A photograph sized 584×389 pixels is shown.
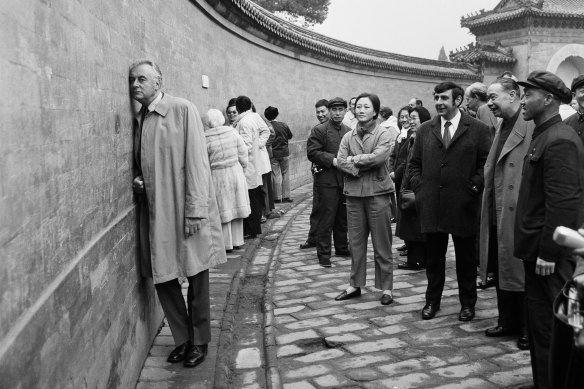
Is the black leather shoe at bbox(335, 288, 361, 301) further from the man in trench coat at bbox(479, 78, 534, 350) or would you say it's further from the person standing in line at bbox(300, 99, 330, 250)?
the person standing in line at bbox(300, 99, 330, 250)

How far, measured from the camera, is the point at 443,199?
18.4 ft

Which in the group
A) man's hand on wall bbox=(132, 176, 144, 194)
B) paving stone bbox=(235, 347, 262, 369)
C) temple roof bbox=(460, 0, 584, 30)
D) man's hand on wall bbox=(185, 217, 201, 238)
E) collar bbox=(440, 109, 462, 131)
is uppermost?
→ temple roof bbox=(460, 0, 584, 30)

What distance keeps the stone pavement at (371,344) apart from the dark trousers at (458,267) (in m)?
0.21

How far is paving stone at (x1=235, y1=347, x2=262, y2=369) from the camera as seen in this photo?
4.88m

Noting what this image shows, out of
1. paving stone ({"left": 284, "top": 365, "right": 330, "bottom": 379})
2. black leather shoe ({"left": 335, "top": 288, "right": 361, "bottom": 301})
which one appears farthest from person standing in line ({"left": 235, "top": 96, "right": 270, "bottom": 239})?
paving stone ({"left": 284, "top": 365, "right": 330, "bottom": 379})

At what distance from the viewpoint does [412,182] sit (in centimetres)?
595

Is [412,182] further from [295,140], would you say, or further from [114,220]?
[295,140]

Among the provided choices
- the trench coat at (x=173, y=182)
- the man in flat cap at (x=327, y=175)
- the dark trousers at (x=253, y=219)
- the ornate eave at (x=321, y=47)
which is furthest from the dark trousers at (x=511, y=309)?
the ornate eave at (x=321, y=47)

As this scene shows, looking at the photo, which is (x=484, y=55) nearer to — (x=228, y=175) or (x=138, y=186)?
(x=228, y=175)

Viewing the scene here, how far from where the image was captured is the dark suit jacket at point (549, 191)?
391 centimetres

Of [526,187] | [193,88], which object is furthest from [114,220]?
[193,88]

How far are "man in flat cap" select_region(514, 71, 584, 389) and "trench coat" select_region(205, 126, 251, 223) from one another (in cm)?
464

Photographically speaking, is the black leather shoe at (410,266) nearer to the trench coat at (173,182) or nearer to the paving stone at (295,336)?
the paving stone at (295,336)

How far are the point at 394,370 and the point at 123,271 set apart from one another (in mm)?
1971
